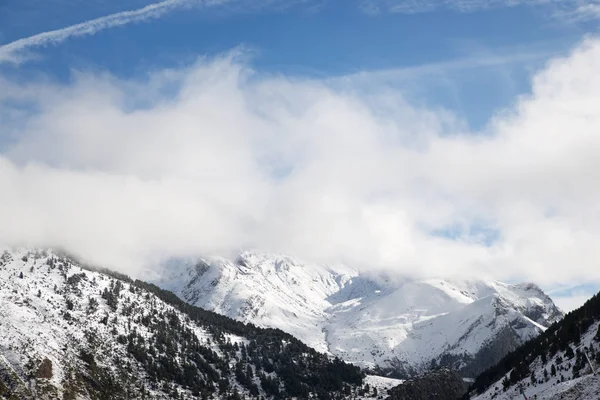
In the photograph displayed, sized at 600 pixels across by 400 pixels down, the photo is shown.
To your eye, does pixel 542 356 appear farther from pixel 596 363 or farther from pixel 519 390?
pixel 596 363

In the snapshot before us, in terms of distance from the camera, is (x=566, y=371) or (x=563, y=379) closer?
(x=563, y=379)

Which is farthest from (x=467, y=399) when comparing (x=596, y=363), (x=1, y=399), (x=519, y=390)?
(x=1, y=399)

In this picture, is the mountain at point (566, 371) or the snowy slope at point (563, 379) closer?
the snowy slope at point (563, 379)

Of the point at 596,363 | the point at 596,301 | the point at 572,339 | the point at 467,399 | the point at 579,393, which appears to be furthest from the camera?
the point at 467,399

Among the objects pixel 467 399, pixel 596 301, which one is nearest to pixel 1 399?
pixel 467 399

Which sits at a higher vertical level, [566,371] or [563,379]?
[566,371]

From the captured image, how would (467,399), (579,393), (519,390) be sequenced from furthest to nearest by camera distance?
(467,399)
(519,390)
(579,393)

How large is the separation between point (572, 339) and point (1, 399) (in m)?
198

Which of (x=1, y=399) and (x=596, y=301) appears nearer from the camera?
(x=596, y=301)

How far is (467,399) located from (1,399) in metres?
175

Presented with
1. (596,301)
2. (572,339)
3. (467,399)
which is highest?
(596,301)

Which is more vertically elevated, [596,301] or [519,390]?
[596,301]

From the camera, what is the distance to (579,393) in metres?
76.6

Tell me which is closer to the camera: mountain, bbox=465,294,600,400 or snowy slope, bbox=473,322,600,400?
snowy slope, bbox=473,322,600,400
